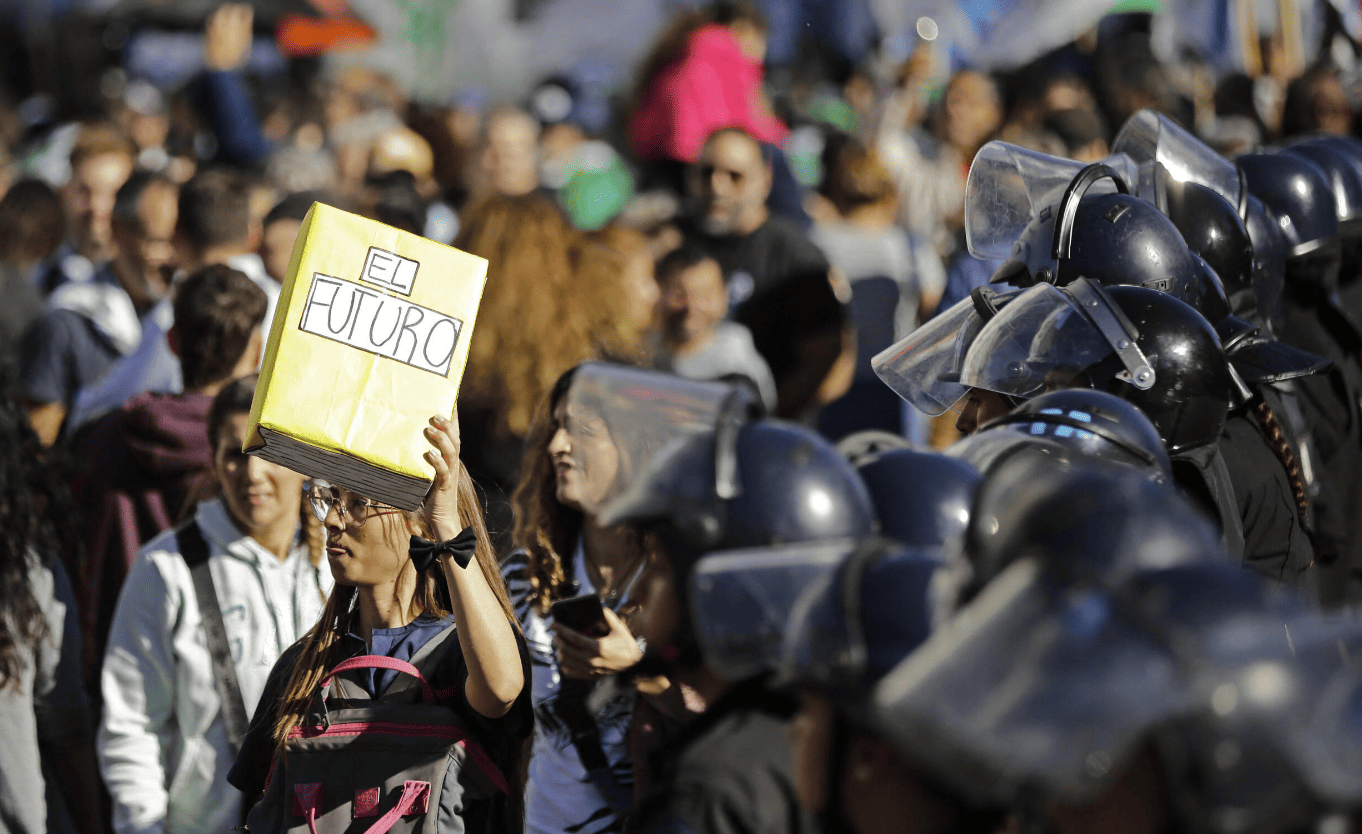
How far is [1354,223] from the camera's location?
5.34 m

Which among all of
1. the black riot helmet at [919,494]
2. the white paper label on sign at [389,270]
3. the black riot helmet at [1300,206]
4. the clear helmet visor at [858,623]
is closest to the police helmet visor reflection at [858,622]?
the clear helmet visor at [858,623]

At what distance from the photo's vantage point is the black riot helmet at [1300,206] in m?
4.78

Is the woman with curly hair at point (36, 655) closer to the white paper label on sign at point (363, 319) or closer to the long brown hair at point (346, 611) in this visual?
the long brown hair at point (346, 611)

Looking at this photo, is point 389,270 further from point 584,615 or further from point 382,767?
point 382,767

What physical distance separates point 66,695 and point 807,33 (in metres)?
8.51

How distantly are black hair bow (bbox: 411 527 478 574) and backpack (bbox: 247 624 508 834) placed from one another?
274 mm

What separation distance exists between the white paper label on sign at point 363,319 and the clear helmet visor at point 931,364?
47.3 inches

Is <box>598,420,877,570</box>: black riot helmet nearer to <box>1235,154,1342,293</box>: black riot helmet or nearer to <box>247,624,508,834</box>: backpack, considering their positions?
<box>247,624,508,834</box>: backpack

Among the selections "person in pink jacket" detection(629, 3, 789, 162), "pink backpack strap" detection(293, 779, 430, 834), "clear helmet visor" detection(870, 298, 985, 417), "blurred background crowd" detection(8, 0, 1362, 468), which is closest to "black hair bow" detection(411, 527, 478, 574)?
"pink backpack strap" detection(293, 779, 430, 834)

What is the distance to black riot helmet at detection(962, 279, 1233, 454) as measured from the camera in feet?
9.43

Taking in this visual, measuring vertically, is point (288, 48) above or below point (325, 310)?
above

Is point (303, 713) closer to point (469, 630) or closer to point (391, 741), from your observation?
point (391, 741)

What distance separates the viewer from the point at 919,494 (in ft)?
6.68

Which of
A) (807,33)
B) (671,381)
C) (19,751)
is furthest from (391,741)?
(807,33)
